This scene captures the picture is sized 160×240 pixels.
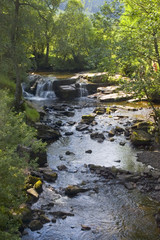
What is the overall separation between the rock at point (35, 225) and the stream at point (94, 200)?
0.53 ft

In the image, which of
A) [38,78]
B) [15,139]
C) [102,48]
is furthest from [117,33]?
[38,78]

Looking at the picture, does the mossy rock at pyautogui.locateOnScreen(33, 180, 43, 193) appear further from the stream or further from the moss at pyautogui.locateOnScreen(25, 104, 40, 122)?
the moss at pyautogui.locateOnScreen(25, 104, 40, 122)

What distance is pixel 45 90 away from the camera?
39.9 meters

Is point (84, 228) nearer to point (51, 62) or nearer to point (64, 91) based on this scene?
point (64, 91)

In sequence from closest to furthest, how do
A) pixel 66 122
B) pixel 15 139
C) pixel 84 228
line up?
1. pixel 15 139
2. pixel 84 228
3. pixel 66 122

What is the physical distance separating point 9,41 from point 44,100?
63.6ft

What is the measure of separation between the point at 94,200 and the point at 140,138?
27.8 ft

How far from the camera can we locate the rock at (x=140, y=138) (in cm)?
1888

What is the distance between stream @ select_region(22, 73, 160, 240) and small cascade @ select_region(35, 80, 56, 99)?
61.7 ft

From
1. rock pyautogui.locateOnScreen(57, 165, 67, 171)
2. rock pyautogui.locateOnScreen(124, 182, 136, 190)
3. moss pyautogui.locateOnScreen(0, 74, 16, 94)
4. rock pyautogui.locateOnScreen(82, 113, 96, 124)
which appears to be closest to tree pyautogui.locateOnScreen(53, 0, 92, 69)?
rock pyautogui.locateOnScreen(82, 113, 96, 124)

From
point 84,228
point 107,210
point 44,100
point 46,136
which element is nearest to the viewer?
point 84,228

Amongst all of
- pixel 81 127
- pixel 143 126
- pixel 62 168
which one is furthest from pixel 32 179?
pixel 143 126

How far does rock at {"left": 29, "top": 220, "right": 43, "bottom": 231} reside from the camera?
951 centimetres

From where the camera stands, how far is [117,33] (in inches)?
639
